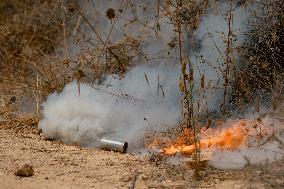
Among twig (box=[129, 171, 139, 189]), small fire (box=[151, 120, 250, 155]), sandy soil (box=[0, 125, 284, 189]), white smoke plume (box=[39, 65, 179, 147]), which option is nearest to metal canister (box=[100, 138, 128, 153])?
sandy soil (box=[0, 125, 284, 189])

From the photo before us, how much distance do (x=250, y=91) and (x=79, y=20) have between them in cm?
322

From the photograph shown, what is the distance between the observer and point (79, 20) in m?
7.43

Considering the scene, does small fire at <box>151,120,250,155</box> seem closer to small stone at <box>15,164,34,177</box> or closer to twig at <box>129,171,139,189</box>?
twig at <box>129,171,139,189</box>

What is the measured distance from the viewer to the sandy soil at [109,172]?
146 inches

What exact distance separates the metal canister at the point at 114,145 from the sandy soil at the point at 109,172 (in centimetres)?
7

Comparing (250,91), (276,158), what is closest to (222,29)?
(250,91)

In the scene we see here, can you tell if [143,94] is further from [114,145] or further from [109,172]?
[109,172]

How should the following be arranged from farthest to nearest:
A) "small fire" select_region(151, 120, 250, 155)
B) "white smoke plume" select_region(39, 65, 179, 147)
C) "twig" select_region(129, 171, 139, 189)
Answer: "white smoke plume" select_region(39, 65, 179, 147)
"small fire" select_region(151, 120, 250, 155)
"twig" select_region(129, 171, 139, 189)

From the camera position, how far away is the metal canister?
15.3ft

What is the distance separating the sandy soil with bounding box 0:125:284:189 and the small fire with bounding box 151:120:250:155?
293 millimetres

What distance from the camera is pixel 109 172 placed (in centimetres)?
402

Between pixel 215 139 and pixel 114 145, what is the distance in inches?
37.0

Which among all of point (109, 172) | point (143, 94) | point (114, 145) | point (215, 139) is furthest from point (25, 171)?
point (143, 94)

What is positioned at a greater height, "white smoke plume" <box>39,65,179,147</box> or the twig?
"white smoke plume" <box>39,65,179,147</box>
